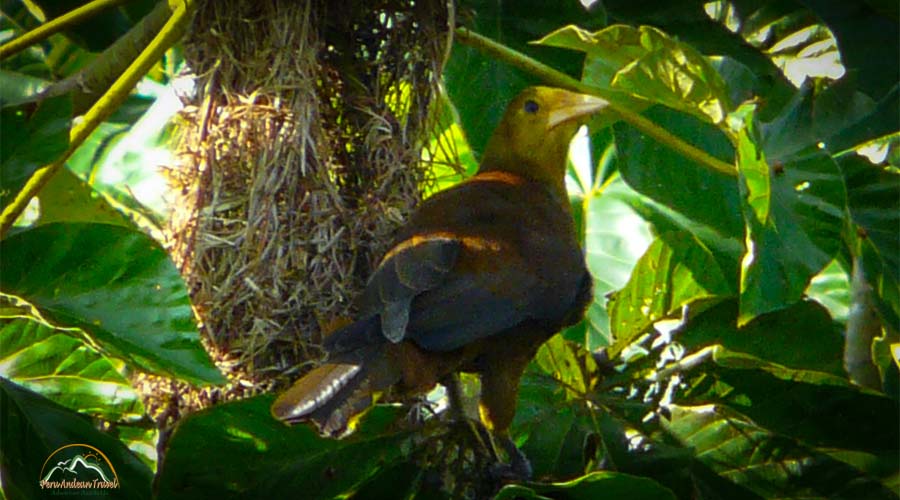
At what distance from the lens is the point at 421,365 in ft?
8.50

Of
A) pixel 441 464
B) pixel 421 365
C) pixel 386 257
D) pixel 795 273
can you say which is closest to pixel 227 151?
pixel 386 257

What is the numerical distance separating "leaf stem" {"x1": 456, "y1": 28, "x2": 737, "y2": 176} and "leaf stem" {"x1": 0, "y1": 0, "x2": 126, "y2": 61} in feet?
2.77

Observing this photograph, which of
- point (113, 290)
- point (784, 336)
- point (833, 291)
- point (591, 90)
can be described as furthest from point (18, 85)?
point (833, 291)

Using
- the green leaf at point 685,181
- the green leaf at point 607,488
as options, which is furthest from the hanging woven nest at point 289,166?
the green leaf at point 607,488

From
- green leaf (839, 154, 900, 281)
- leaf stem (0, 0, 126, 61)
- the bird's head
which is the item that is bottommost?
green leaf (839, 154, 900, 281)

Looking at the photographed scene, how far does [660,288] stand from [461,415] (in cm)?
58

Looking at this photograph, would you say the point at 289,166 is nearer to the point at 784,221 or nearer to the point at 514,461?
the point at 514,461

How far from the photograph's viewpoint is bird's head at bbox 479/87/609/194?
3.12 meters

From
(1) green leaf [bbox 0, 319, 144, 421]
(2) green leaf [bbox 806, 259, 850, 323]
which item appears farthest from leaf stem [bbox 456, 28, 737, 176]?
(1) green leaf [bbox 0, 319, 144, 421]

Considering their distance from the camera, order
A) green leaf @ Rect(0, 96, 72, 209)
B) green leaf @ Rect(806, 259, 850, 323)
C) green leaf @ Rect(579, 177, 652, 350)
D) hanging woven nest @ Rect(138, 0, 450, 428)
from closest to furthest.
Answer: green leaf @ Rect(0, 96, 72, 209)
hanging woven nest @ Rect(138, 0, 450, 428)
green leaf @ Rect(806, 259, 850, 323)
green leaf @ Rect(579, 177, 652, 350)

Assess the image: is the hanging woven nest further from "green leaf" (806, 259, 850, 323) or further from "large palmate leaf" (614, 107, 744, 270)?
"green leaf" (806, 259, 850, 323)

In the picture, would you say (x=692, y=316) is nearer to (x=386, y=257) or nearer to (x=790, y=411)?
(x=790, y=411)

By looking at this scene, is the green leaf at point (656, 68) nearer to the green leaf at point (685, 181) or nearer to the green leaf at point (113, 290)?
the green leaf at point (685, 181)

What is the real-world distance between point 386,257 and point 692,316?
2.31ft
